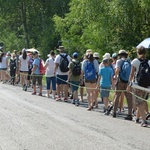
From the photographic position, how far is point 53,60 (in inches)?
705

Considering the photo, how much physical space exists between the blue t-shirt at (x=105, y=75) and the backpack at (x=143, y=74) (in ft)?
7.77

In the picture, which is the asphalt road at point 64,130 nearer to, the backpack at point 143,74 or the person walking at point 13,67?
the backpack at point 143,74

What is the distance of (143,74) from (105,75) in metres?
2.53

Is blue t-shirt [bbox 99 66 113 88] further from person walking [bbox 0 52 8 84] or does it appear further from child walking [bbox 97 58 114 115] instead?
person walking [bbox 0 52 8 84]

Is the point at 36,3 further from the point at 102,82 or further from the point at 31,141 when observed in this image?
the point at 31,141

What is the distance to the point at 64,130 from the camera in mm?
10344

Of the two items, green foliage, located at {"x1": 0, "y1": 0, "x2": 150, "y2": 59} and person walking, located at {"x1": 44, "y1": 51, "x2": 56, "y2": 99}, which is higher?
green foliage, located at {"x1": 0, "y1": 0, "x2": 150, "y2": 59}

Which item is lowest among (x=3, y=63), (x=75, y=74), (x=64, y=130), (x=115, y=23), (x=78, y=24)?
(x=64, y=130)

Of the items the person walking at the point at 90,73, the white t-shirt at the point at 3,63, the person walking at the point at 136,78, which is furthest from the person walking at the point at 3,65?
the person walking at the point at 136,78

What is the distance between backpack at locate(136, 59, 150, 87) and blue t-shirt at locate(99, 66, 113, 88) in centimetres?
237

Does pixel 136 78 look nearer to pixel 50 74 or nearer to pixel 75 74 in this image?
pixel 75 74

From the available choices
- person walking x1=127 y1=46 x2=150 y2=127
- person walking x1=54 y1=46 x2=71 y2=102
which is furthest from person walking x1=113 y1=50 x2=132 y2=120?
person walking x1=54 y1=46 x2=71 y2=102

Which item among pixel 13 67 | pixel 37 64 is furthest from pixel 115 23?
pixel 37 64

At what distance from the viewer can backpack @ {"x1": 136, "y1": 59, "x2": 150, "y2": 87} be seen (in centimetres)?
1110
